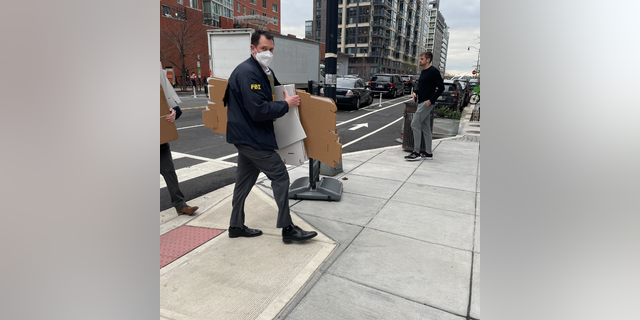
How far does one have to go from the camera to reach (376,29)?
98.2 metres

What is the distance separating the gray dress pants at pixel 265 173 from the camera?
346cm

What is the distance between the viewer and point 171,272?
3145 mm

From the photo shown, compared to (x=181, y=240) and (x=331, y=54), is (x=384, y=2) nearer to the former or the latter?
(x=331, y=54)

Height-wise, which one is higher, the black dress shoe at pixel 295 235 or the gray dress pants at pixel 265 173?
the gray dress pants at pixel 265 173

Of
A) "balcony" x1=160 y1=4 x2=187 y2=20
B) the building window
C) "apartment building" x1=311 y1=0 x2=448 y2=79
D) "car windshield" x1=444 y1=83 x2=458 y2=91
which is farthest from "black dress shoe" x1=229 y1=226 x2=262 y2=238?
"apartment building" x1=311 y1=0 x2=448 y2=79

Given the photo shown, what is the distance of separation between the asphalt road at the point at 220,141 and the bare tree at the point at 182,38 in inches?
983

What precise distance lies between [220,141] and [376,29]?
96680 mm

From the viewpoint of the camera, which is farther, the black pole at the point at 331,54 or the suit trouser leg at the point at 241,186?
the black pole at the point at 331,54

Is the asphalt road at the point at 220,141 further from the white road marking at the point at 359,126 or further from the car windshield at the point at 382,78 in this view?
the car windshield at the point at 382,78

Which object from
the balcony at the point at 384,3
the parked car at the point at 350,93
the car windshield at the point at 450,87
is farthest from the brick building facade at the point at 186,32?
the balcony at the point at 384,3

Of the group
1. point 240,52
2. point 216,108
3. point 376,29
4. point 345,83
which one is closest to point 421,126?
point 216,108
